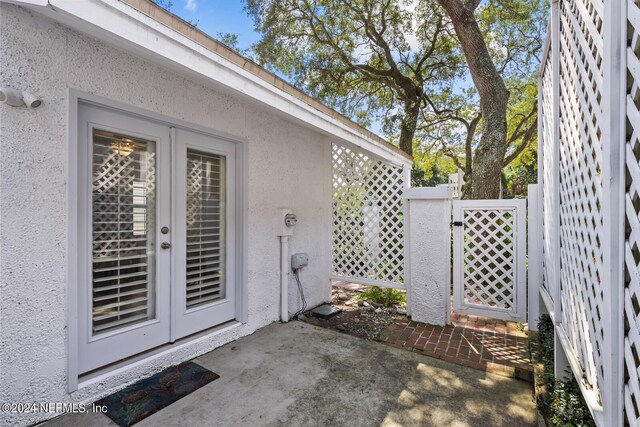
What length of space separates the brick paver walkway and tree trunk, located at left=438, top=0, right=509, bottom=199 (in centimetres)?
305

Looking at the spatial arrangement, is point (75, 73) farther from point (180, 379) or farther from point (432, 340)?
point (432, 340)

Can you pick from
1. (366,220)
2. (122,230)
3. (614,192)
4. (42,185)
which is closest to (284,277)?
(366,220)

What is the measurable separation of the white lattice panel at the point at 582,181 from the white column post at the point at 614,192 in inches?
7.4

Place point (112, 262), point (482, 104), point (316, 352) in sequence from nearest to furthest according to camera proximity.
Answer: point (112, 262)
point (316, 352)
point (482, 104)

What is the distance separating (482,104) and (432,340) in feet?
17.8

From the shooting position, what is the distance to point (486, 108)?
709 centimetres

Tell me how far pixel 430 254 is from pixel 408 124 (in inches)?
247

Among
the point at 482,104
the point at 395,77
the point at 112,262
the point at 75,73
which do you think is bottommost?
the point at 112,262

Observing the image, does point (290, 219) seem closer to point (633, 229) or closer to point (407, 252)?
point (407, 252)

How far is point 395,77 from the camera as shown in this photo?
418 inches

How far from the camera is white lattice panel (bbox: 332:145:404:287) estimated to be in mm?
5938

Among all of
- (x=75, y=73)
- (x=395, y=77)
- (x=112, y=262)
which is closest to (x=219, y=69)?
(x=75, y=73)

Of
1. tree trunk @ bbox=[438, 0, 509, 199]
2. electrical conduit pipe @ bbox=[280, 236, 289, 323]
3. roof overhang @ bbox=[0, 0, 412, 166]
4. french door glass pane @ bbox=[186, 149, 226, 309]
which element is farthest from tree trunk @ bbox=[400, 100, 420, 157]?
french door glass pane @ bbox=[186, 149, 226, 309]

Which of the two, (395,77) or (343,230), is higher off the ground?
(395,77)
